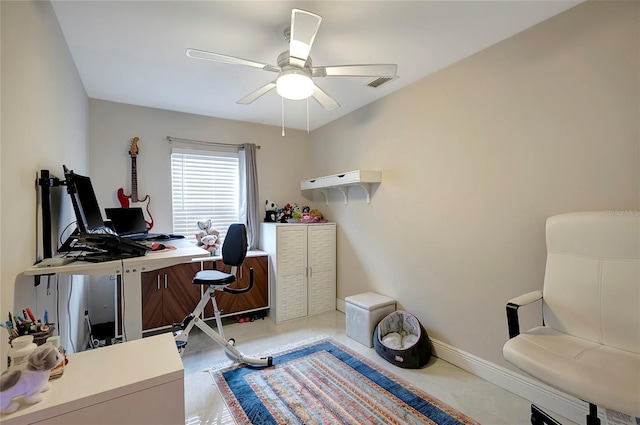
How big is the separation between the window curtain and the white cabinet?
5.1 inches

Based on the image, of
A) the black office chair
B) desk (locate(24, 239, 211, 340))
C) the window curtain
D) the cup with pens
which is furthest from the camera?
the window curtain

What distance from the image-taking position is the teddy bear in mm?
3365

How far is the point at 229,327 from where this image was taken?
130 inches

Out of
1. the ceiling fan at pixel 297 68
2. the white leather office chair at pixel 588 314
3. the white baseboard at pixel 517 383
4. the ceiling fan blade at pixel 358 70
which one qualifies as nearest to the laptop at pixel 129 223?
the ceiling fan at pixel 297 68

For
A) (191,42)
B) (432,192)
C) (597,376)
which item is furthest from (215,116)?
(597,376)

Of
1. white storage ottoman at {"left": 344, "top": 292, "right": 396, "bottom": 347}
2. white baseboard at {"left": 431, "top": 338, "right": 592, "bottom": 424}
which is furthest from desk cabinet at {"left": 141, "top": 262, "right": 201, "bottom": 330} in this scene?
white baseboard at {"left": 431, "top": 338, "right": 592, "bottom": 424}

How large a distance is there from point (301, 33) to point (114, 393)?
1765 millimetres

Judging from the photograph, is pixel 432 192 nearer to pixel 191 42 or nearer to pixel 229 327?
pixel 191 42

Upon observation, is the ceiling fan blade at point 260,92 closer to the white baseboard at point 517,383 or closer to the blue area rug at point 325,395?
the blue area rug at point 325,395

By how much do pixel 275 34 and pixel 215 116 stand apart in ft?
6.53

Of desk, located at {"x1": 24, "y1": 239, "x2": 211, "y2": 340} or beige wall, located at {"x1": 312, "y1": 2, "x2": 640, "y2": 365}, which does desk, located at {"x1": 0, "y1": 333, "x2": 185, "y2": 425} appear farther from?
beige wall, located at {"x1": 312, "y1": 2, "x2": 640, "y2": 365}

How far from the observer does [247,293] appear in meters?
3.46

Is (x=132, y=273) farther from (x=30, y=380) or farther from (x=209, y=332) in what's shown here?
(x=209, y=332)

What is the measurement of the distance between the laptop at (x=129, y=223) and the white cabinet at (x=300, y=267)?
1.18 metres
